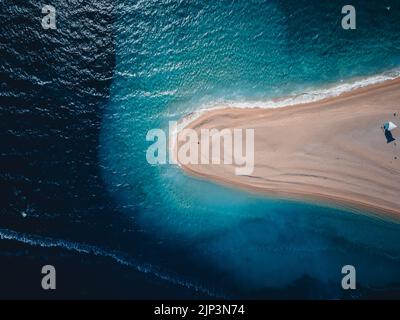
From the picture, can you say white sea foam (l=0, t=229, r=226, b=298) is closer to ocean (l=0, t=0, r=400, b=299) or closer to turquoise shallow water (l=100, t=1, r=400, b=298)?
ocean (l=0, t=0, r=400, b=299)

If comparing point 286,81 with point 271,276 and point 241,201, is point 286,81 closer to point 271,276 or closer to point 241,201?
point 241,201

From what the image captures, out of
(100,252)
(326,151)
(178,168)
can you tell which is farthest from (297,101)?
(100,252)

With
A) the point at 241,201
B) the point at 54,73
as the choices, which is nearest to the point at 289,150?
the point at 241,201

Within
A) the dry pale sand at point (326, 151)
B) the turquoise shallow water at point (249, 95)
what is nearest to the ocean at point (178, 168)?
the turquoise shallow water at point (249, 95)

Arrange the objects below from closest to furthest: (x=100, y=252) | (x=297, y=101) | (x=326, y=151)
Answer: (x=326, y=151) < (x=297, y=101) < (x=100, y=252)

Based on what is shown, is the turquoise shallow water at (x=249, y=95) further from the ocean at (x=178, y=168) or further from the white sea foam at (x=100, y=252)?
A: the white sea foam at (x=100, y=252)

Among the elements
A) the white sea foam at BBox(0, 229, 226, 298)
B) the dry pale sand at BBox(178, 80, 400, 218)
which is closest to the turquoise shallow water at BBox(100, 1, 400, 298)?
the white sea foam at BBox(0, 229, 226, 298)

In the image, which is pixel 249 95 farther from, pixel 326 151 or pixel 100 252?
pixel 100 252
